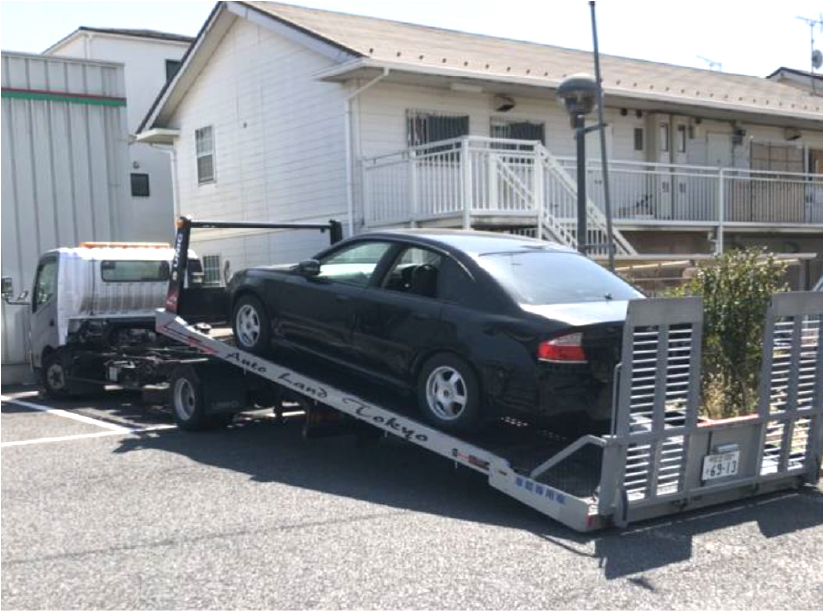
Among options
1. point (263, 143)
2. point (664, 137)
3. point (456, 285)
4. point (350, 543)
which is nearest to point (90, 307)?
point (263, 143)

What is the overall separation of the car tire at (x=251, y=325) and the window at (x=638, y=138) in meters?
11.8

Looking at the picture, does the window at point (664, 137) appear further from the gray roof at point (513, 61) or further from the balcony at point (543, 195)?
the gray roof at point (513, 61)

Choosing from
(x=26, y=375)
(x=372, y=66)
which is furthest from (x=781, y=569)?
(x=26, y=375)

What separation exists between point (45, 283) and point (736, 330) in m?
9.33

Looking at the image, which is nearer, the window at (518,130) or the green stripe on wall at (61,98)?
the window at (518,130)

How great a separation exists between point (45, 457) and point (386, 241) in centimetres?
376

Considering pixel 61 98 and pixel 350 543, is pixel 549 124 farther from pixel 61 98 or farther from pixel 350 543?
pixel 350 543

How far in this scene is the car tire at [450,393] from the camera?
616cm

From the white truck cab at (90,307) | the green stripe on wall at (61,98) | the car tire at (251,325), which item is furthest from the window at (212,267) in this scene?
the car tire at (251,325)

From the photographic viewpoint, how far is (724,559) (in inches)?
198

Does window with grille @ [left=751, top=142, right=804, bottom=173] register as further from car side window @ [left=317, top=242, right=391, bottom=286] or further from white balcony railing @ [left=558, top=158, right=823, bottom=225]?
car side window @ [left=317, top=242, right=391, bottom=286]

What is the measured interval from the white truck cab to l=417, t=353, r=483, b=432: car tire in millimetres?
5994

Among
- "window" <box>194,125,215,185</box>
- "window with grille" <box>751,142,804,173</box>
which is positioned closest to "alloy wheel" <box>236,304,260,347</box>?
"window" <box>194,125,215,185</box>

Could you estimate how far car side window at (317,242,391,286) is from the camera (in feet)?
24.0
